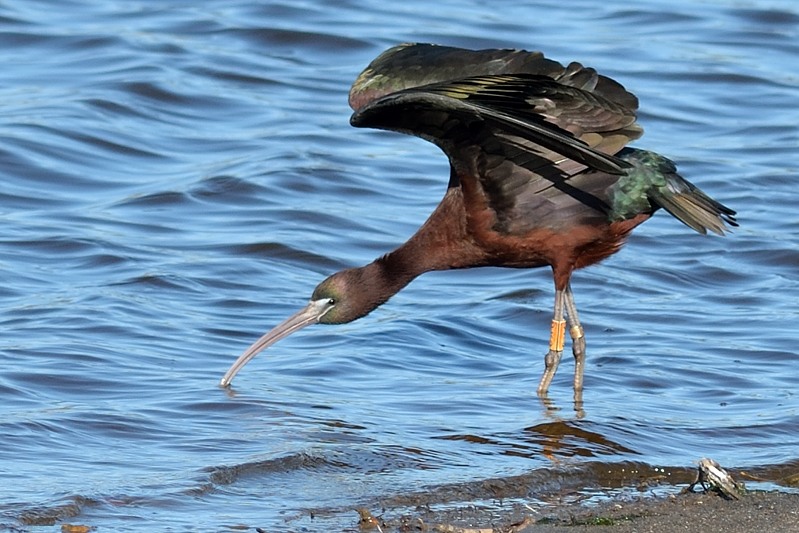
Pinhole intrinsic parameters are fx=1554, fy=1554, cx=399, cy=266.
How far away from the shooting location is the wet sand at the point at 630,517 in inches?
236

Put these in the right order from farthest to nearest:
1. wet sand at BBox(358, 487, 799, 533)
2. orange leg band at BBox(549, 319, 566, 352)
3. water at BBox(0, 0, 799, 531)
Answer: orange leg band at BBox(549, 319, 566, 352) < water at BBox(0, 0, 799, 531) < wet sand at BBox(358, 487, 799, 533)

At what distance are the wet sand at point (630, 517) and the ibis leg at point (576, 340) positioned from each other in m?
2.23

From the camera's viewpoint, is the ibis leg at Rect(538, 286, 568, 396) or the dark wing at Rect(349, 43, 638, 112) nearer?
the dark wing at Rect(349, 43, 638, 112)

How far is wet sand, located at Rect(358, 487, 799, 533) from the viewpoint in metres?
6.00

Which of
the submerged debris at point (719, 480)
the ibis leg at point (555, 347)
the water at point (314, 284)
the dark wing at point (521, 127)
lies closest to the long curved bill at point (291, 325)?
the water at point (314, 284)

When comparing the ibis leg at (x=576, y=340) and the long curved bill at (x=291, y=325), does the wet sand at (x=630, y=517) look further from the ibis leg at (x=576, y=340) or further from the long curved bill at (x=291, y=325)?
the long curved bill at (x=291, y=325)

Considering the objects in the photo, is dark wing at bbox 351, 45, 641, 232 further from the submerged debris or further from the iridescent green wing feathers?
the submerged debris

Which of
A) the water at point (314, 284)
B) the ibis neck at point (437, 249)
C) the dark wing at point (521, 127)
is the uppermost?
the dark wing at point (521, 127)

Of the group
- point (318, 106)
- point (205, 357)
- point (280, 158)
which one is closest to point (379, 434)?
point (205, 357)

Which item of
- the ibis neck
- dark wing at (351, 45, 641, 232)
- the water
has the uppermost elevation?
dark wing at (351, 45, 641, 232)

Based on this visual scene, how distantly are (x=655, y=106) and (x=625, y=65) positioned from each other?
3.90ft

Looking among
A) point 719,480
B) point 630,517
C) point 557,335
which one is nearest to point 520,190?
point 557,335

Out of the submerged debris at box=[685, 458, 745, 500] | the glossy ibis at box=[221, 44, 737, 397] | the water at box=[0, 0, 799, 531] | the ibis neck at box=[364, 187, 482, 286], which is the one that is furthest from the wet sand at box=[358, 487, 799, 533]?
the ibis neck at box=[364, 187, 482, 286]

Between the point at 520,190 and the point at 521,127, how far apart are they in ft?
5.41
